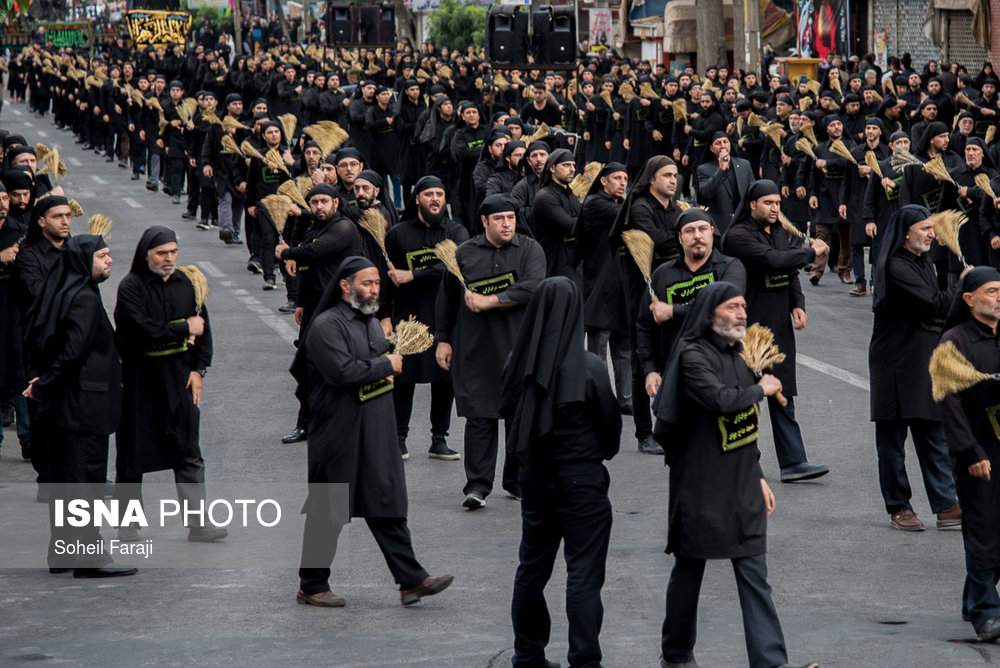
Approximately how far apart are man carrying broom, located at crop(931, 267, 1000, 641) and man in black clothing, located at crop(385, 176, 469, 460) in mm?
4208

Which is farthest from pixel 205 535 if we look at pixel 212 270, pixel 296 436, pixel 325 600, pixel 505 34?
pixel 505 34

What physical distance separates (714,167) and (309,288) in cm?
401

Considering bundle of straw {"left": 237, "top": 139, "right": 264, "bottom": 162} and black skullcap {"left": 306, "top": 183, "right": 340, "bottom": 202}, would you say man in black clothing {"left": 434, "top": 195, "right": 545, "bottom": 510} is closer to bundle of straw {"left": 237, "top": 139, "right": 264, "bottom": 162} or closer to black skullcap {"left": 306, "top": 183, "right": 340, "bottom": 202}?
black skullcap {"left": 306, "top": 183, "right": 340, "bottom": 202}

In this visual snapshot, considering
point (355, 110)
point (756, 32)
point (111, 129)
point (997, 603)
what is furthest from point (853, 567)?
point (111, 129)

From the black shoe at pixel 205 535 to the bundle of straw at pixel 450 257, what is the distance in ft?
6.65

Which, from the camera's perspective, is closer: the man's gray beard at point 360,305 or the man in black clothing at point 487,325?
the man's gray beard at point 360,305

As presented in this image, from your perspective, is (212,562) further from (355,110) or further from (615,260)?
(355,110)

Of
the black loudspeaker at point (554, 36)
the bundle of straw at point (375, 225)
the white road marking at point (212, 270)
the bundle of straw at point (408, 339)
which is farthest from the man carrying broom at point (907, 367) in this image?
the black loudspeaker at point (554, 36)

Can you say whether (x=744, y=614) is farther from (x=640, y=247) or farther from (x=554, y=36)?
(x=554, y=36)

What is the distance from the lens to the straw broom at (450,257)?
405 inches

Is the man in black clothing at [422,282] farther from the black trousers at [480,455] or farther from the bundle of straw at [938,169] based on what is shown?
Answer: the bundle of straw at [938,169]

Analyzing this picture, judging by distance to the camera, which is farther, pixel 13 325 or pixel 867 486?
pixel 13 325

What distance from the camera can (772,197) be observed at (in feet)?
34.3

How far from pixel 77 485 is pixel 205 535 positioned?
0.87 metres
